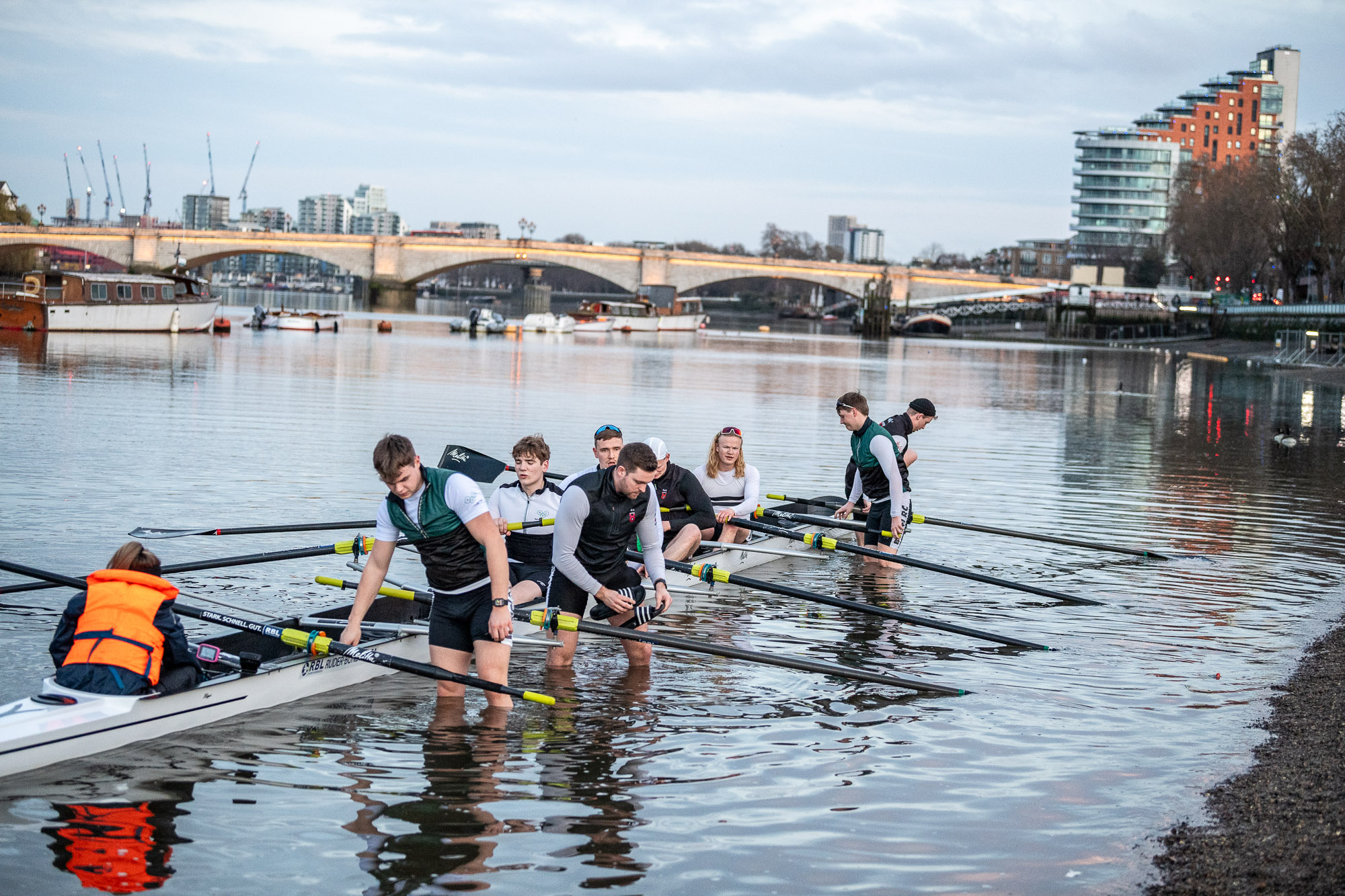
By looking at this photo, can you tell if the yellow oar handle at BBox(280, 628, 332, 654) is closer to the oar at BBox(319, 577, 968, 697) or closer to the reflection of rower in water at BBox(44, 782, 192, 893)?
the oar at BBox(319, 577, 968, 697)

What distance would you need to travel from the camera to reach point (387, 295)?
414 ft

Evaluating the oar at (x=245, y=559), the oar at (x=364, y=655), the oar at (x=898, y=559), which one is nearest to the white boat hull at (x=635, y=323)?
the oar at (x=898, y=559)

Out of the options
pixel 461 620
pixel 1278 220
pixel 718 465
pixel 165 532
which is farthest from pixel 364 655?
pixel 1278 220

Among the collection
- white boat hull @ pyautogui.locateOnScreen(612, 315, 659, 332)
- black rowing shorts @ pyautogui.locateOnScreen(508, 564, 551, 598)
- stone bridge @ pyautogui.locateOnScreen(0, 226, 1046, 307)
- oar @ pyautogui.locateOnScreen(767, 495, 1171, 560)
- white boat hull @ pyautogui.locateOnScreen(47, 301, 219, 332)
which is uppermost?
stone bridge @ pyautogui.locateOnScreen(0, 226, 1046, 307)

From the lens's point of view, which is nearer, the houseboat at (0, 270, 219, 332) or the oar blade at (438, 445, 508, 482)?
the oar blade at (438, 445, 508, 482)

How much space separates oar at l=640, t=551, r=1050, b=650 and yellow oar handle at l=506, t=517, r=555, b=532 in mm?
679

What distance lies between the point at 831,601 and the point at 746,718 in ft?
5.86

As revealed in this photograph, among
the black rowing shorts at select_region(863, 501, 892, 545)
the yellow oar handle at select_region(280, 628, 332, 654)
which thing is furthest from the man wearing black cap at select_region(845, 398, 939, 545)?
the yellow oar handle at select_region(280, 628, 332, 654)

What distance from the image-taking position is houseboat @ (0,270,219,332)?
56.6m

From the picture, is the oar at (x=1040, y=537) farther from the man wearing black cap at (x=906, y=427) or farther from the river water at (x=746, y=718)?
the man wearing black cap at (x=906, y=427)

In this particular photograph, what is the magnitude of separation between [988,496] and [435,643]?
1365 centimetres

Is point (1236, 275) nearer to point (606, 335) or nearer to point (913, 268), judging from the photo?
point (913, 268)

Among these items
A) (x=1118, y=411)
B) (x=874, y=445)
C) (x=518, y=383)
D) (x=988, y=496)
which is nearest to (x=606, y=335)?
(x=518, y=383)

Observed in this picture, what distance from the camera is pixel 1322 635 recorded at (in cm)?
1159
